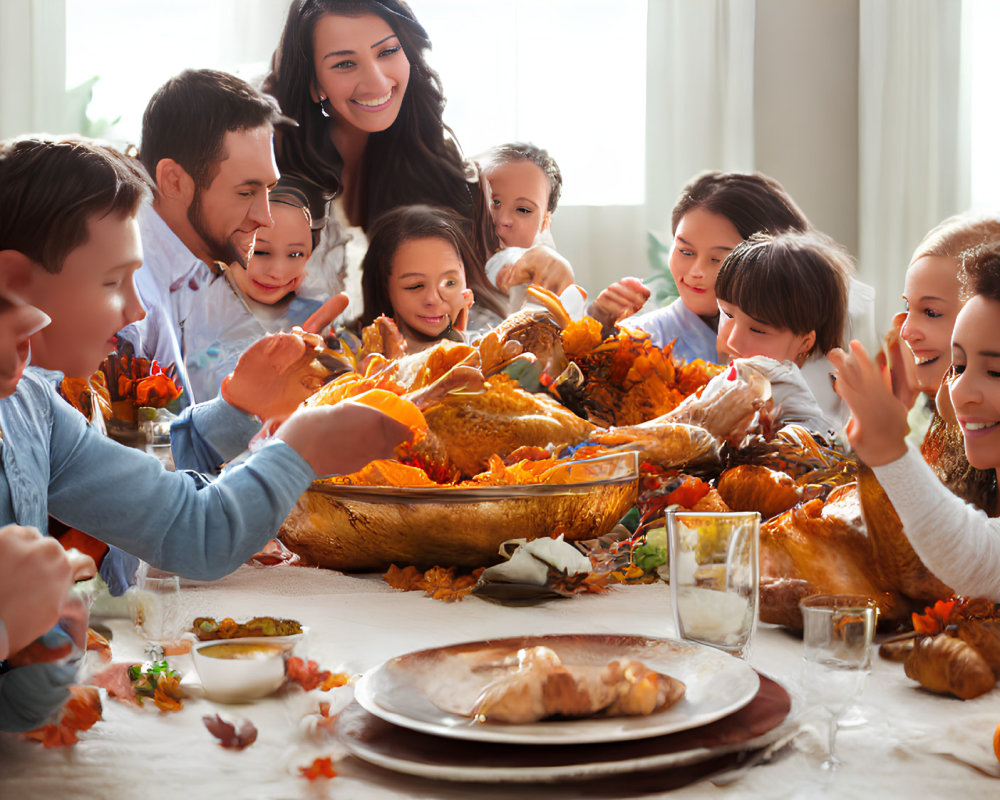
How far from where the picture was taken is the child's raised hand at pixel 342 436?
83 cm

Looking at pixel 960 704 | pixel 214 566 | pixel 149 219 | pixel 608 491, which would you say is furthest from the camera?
pixel 149 219

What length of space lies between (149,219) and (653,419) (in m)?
1.29

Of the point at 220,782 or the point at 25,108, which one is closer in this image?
the point at 220,782

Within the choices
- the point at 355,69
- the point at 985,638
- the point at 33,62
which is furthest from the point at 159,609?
the point at 33,62

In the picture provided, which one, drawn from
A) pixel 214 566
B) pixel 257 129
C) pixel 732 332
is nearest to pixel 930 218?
pixel 732 332

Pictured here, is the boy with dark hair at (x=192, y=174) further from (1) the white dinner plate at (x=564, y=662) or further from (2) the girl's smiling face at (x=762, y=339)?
(1) the white dinner plate at (x=564, y=662)

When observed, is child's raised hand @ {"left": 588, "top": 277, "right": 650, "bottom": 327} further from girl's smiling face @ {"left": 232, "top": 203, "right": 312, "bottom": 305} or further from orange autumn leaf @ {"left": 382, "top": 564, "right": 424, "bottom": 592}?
girl's smiling face @ {"left": 232, "top": 203, "right": 312, "bottom": 305}

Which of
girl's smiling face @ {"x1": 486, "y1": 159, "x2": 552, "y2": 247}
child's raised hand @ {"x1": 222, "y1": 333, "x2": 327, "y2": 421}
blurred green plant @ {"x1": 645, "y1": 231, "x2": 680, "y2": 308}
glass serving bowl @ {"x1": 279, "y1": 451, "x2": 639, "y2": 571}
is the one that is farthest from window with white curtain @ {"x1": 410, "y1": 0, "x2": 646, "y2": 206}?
glass serving bowl @ {"x1": 279, "y1": 451, "x2": 639, "y2": 571}

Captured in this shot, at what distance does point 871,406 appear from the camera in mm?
820

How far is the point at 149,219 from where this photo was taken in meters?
2.09

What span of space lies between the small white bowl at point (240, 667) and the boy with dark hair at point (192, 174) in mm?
1396

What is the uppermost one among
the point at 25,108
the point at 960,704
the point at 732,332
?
the point at 25,108

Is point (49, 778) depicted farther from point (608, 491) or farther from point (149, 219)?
point (149, 219)

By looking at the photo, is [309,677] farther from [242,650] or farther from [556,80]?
[556,80]
